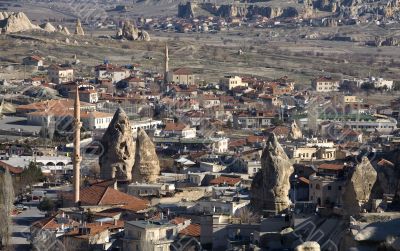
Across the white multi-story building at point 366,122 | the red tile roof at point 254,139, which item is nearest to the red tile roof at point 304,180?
the red tile roof at point 254,139

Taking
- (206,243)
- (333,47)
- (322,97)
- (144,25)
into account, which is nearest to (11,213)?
(206,243)

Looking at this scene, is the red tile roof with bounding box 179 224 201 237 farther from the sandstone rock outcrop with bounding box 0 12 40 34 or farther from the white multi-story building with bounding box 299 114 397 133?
the sandstone rock outcrop with bounding box 0 12 40 34

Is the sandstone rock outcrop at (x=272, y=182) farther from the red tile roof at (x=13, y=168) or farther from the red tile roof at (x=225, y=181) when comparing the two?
the red tile roof at (x=13, y=168)

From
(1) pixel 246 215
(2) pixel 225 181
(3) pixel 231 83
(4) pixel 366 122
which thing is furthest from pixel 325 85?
(1) pixel 246 215

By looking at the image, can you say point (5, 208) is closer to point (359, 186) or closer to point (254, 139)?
point (359, 186)

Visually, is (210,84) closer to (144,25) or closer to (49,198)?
(49,198)
